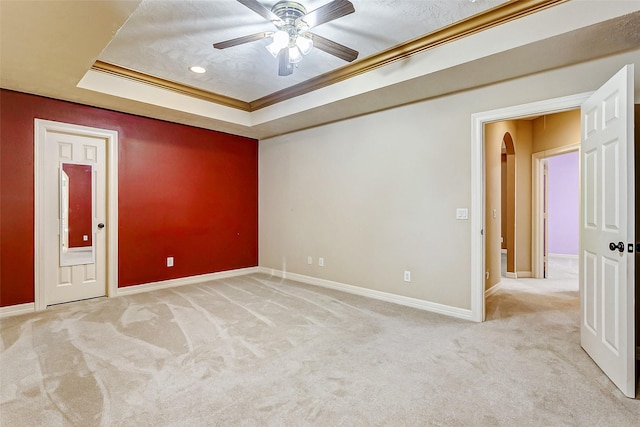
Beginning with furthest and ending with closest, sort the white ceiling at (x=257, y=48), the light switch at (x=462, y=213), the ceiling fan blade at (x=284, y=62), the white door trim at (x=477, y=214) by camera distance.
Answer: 1. the light switch at (x=462, y=213)
2. the white door trim at (x=477, y=214)
3. the ceiling fan blade at (x=284, y=62)
4. the white ceiling at (x=257, y=48)

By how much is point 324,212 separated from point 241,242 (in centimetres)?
176

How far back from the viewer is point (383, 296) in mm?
4062

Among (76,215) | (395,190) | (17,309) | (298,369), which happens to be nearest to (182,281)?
(76,215)

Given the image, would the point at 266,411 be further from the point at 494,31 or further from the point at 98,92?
the point at 98,92

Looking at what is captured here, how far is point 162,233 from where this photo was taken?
469cm

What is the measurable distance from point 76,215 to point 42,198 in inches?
15.2

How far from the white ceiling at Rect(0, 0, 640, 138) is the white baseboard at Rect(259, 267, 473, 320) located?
2.33 meters

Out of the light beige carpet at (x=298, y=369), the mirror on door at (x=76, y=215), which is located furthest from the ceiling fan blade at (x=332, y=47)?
the mirror on door at (x=76, y=215)

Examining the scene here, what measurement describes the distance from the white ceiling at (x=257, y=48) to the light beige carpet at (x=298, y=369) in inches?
94.3

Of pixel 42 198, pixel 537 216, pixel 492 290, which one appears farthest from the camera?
pixel 537 216

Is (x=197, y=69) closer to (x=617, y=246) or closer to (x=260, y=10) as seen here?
(x=260, y=10)

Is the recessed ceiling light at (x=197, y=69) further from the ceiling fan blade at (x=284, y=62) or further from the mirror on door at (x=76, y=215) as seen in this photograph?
the mirror on door at (x=76, y=215)

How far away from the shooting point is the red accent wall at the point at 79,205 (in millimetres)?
3959

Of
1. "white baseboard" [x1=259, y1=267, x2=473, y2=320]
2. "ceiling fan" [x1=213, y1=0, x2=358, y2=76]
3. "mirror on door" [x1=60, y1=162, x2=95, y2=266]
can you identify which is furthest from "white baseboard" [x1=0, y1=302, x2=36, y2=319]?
"ceiling fan" [x1=213, y1=0, x2=358, y2=76]
